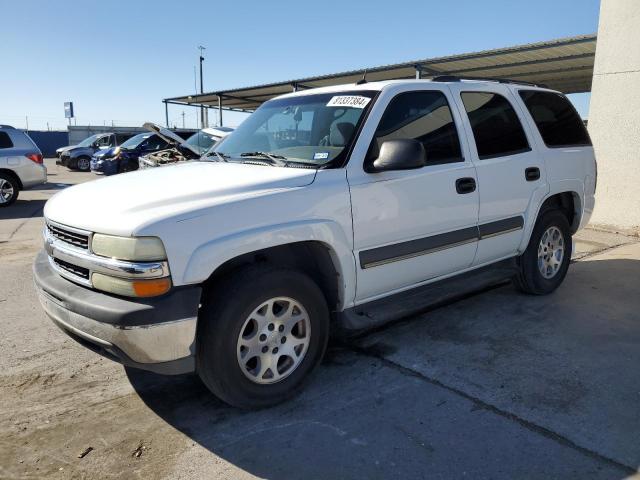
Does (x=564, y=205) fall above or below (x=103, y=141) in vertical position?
below

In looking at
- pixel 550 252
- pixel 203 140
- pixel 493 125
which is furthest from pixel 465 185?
pixel 203 140

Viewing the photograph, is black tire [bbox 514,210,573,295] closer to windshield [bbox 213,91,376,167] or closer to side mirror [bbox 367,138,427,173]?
side mirror [bbox 367,138,427,173]

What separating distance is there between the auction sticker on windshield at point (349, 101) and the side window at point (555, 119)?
1.90 meters

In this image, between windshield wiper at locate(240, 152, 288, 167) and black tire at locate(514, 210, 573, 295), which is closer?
windshield wiper at locate(240, 152, 288, 167)

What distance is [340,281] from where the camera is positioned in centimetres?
313

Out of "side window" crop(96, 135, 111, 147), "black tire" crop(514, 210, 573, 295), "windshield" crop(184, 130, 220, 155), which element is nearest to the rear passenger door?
"black tire" crop(514, 210, 573, 295)

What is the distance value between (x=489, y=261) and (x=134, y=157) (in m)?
14.4

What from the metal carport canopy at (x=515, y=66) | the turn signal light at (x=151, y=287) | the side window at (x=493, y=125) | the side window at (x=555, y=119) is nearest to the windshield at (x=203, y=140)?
the metal carport canopy at (x=515, y=66)

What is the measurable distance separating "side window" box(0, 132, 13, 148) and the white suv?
31.8 feet

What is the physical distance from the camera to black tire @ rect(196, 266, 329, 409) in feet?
8.66

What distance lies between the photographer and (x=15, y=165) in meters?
11.3

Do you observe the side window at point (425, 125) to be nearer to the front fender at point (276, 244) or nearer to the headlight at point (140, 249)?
the front fender at point (276, 244)

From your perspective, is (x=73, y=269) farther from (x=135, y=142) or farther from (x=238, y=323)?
(x=135, y=142)

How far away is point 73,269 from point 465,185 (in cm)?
269
